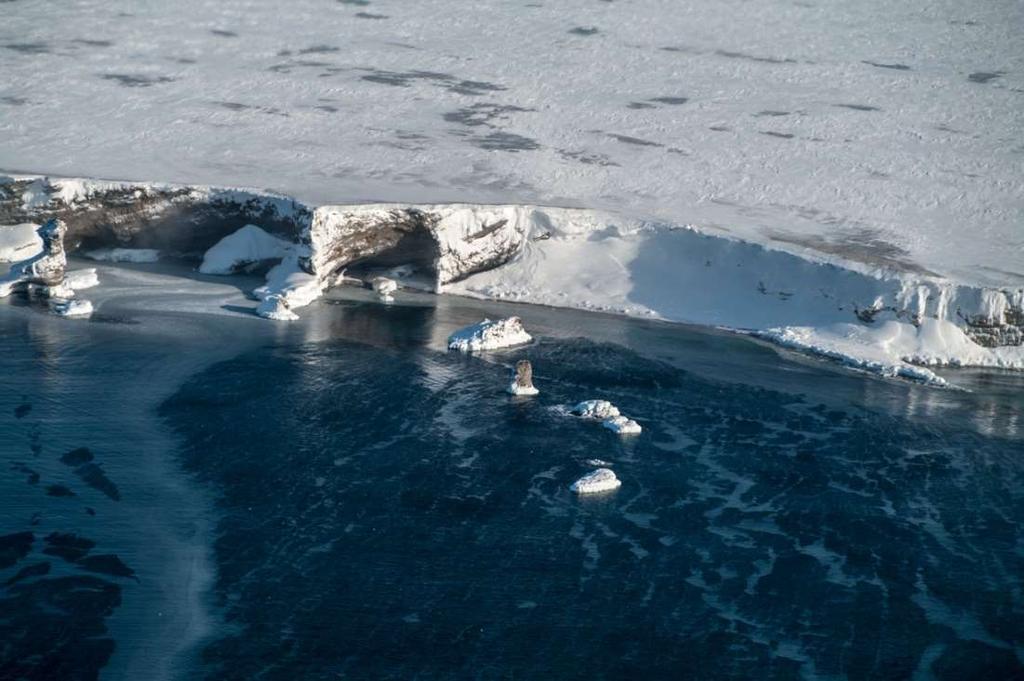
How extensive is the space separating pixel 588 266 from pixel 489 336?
584 centimetres

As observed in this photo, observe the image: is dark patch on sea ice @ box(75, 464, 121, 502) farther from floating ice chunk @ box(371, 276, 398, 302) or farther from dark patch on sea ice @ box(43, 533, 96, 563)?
floating ice chunk @ box(371, 276, 398, 302)

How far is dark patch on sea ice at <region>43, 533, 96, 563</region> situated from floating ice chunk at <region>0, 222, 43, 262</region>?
15812 millimetres

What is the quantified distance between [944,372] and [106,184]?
921 inches

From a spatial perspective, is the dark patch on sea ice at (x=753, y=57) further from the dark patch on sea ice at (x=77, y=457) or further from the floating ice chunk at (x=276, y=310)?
the dark patch on sea ice at (x=77, y=457)

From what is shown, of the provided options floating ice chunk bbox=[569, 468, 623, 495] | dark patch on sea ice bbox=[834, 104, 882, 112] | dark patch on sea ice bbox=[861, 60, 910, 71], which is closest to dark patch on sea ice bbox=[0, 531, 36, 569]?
floating ice chunk bbox=[569, 468, 623, 495]

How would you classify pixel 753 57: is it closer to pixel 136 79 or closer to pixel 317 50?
pixel 317 50

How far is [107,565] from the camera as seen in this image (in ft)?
69.6

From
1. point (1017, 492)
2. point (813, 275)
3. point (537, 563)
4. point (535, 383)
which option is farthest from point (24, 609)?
point (813, 275)

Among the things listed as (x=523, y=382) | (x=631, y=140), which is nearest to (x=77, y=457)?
(x=523, y=382)

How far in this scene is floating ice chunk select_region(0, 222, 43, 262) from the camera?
118ft

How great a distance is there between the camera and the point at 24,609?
65.0 ft

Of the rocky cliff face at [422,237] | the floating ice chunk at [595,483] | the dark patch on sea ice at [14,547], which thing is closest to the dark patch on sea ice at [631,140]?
the rocky cliff face at [422,237]

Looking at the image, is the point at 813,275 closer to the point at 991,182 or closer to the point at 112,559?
the point at 991,182

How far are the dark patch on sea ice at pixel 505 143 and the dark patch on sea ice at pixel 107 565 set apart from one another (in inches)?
929
